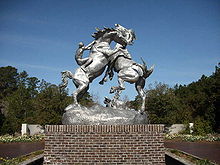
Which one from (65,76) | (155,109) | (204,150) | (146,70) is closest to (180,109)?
(155,109)

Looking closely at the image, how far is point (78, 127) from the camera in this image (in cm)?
736

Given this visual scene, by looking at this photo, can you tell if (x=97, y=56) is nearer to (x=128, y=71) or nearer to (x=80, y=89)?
(x=128, y=71)

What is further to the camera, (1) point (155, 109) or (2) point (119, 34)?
(1) point (155, 109)

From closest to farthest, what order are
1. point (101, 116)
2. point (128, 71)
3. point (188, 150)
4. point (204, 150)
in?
point (101, 116) < point (128, 71) < point (204, 150) < point (188, 150)

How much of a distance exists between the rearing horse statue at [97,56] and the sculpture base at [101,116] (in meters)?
0.53

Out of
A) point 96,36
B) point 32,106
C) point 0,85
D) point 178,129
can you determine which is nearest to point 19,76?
point 0,85

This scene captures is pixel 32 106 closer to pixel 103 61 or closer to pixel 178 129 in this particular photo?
pixel 178 129

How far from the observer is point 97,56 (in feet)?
29.1

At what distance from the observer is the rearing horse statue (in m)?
8.63

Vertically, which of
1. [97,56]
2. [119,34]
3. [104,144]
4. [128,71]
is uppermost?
[119,34]

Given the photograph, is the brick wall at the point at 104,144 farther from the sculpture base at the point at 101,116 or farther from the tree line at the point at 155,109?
the tree line at the point at 155,109

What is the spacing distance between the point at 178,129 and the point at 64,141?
21.1 meters

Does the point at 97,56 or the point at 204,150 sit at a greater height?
the point at 97,56

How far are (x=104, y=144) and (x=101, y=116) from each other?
97 centimetres
